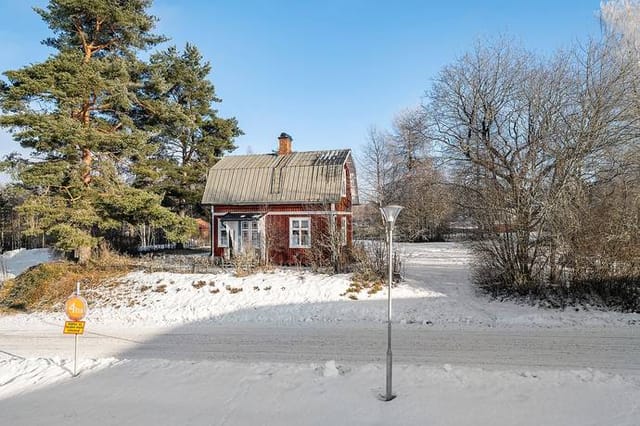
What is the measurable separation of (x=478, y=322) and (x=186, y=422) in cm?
791

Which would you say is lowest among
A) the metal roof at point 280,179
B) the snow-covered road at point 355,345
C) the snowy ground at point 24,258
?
the snow-covered road at point 355,345

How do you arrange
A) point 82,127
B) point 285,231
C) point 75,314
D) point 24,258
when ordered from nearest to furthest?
1. point 75,314
2. point 82,127
3. point 285,231
4. point 24,258

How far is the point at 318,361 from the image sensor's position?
731 cm

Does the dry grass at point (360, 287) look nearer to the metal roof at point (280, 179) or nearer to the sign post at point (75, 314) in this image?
the metal roof at point (280, 179)

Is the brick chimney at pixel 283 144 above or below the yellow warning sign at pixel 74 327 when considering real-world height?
above

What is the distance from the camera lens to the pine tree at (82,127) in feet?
50.1

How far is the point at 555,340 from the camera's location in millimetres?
8344

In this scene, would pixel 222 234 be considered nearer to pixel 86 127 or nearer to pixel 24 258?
pixel 86 127

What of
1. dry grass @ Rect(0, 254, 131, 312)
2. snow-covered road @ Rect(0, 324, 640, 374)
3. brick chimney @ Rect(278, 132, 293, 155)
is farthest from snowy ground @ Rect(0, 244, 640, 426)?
brick chimney @ Rect(278, 132, 293, 155)

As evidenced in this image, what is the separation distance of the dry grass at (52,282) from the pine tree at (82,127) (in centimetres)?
97

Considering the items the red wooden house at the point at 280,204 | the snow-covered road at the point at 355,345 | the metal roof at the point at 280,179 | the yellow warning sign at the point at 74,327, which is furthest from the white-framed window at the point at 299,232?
the yellow warning sign at the point at 74,327

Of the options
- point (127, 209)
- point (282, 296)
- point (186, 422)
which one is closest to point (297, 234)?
point (282, 296)

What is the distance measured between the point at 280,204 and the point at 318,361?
12.3 m

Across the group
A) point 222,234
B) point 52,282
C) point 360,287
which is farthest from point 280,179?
point 52,282
